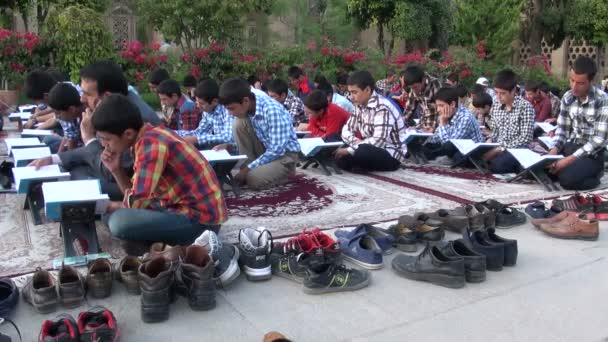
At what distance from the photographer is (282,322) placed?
2.65 metres

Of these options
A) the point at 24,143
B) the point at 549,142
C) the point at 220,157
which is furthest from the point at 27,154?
the point at 549,142

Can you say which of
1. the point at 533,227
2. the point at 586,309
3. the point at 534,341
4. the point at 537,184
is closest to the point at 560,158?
the point at 537,184

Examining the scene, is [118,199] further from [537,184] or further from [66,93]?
[537,184]

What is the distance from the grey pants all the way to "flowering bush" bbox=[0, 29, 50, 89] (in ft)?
25.1

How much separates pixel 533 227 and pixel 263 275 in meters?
2.01

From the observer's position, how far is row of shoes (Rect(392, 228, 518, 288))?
303 cm

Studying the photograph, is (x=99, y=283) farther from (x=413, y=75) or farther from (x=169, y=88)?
(x=413, y=75)

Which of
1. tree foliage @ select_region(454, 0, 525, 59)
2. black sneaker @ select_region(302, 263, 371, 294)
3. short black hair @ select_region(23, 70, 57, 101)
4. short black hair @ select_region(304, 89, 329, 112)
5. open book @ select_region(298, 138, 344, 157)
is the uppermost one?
tree foliage @ select_region(454, 0, 525, 59)

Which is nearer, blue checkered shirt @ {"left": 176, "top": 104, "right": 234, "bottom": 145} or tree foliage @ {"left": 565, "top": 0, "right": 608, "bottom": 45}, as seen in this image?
blue checkered shirt @ {"left": 176, "top": 104, "right": 234, "bottom": 145}

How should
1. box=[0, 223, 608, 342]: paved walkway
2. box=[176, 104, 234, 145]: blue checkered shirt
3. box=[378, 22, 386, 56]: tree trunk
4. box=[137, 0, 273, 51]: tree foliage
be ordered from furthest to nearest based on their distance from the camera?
box=[378, 22, 386, 56]: tree trunk
box=[137, 0, 273, 51]: tree foliage
box=[176, 104, 234, 145]: blue checkered shirt
box=[0, 223, 608, 342]: paved walkway

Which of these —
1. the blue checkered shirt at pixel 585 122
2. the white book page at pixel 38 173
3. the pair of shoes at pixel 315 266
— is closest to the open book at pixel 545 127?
the blue checkered shirt at pixel 585 122

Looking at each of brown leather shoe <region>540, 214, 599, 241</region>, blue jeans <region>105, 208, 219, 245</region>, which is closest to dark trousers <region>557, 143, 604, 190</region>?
brown leather shoe <region>540, 214, 599, 241</region>

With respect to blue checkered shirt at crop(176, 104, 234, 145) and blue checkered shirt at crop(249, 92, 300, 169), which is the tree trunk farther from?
blue checkered shirt at crop(249, 92, 300, 169)

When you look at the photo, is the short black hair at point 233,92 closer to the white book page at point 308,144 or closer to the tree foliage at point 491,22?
the white book page at point 308,144
